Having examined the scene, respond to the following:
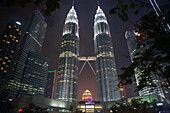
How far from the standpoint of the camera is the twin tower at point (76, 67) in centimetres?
11987

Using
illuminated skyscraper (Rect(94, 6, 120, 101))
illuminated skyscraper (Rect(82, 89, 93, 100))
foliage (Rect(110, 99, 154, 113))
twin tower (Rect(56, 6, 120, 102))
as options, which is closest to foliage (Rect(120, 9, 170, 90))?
foliage (Rect(110, 99, 154, 113))

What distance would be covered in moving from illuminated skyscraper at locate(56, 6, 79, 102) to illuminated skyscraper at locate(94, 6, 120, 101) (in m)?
30.9

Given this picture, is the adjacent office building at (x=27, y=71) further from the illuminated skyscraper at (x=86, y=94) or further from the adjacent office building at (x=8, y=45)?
the illuminated skyscraper at (x=86, y=94)

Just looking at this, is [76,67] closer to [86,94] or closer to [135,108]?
[86,94]

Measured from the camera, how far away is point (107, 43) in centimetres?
15062

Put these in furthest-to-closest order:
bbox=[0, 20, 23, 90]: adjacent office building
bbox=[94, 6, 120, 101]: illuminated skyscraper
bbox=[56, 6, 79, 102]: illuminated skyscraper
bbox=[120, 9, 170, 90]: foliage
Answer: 1. bbox=[56, 6, 79, 102]: illuminated skyscraper
2. bbox=[94, 6, 120, 101]: illuminated skyscraper
3. bbox=[0, 20, 23, 90]: adjacent office building
4. bbox=[120, 9, 170, 90]: foliage

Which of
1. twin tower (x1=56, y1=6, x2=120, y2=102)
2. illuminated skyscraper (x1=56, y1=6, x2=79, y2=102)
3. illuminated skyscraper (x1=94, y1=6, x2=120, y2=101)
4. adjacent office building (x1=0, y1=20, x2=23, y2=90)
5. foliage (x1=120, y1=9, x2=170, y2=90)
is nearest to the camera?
foliage (x1=120, y1=9, x2=170, y2=90)

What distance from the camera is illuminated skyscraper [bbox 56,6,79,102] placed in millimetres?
121750

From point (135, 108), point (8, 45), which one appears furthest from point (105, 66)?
point (8, 45)

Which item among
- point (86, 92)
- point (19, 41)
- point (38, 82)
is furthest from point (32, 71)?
point (86, 92)

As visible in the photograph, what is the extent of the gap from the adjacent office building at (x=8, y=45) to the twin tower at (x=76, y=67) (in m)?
53.9

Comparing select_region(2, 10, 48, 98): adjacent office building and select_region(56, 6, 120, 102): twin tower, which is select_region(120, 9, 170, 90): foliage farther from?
select_region(2, 10, 48, 98): adjacent office building

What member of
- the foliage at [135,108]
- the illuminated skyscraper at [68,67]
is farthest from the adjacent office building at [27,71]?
the foliage at [135,108]

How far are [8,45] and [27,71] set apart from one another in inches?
1436
